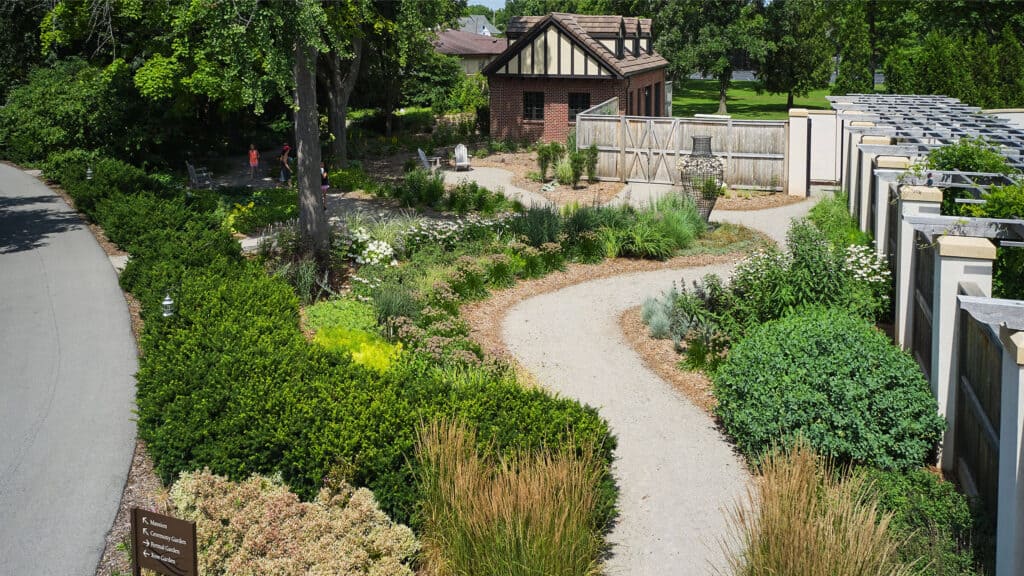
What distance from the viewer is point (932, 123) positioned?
1789 centimetres

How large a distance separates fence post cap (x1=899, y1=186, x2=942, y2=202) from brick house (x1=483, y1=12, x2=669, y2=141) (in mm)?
22992

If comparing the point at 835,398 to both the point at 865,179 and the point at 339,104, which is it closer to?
the point at 865,179

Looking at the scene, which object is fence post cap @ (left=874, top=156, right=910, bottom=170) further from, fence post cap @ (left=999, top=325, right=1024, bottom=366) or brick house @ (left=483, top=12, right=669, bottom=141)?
brick house @ (left=483, top=12, right=669, bottom=141)

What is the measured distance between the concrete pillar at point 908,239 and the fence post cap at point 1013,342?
4724mm

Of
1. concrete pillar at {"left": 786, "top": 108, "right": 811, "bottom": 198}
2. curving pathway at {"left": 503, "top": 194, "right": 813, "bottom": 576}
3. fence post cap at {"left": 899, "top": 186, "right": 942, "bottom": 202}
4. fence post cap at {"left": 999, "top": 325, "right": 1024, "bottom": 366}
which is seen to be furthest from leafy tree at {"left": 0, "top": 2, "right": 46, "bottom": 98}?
fence post cap at {"left": 999, "top": 325, "right": 1024, "bottom": 366}

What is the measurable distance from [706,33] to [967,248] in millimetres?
42363

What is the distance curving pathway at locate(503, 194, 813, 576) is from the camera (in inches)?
329

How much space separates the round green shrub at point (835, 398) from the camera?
9.05 meters

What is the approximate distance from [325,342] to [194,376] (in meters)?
2.71

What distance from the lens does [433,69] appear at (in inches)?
1726

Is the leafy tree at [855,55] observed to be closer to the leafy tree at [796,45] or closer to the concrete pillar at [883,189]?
the leafy tree at [796,45]

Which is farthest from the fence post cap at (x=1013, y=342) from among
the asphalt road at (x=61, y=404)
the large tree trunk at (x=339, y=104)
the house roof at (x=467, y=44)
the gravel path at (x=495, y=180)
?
the house roof at (x=467, y=44)

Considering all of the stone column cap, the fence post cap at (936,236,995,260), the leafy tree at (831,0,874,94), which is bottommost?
the fence post cap at (936,236,995,260)

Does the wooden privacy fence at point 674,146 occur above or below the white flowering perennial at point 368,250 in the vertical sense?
above
